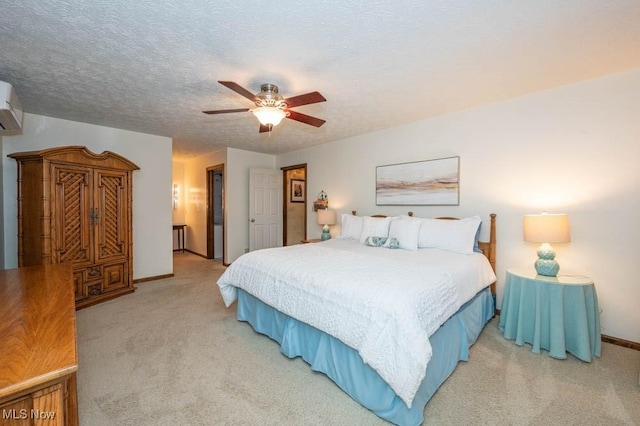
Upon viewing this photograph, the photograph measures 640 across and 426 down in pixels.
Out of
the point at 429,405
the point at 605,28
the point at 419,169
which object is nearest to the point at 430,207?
the point at 419,169

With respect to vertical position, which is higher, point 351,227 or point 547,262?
point 351,227

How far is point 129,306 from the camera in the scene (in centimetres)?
330

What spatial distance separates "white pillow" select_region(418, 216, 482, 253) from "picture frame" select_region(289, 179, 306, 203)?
3580mm

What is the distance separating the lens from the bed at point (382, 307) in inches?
61.2

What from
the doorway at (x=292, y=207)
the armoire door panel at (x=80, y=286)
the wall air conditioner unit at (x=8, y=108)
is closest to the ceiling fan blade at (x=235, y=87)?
the wall air conditioner unit at (x=8, y=108)

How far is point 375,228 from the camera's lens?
11.9 ft

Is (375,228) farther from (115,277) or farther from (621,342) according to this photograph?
(115,277)

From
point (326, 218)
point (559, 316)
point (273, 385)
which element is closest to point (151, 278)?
point (326, 218)

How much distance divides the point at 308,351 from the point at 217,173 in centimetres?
500

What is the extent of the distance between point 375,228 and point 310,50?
228 cm

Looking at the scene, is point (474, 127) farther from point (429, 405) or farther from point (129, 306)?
point (129, 306)

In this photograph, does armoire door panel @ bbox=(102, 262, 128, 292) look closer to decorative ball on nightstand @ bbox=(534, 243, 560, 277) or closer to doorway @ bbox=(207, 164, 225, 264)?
doorway @ bbox=(207, 164, 225, 264)

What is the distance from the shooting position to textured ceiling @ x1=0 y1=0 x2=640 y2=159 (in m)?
1.60

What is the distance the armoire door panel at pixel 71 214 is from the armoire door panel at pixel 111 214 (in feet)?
0.34
